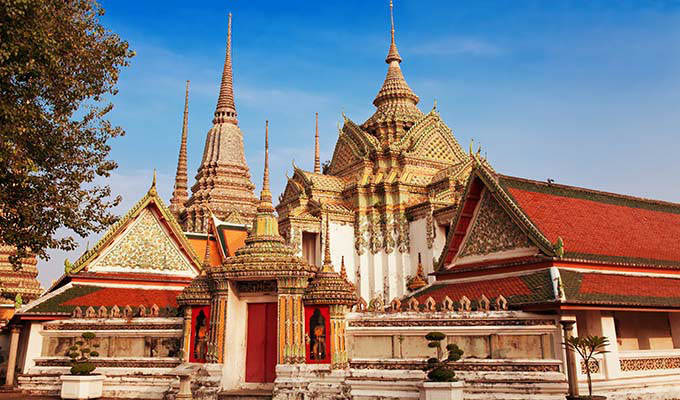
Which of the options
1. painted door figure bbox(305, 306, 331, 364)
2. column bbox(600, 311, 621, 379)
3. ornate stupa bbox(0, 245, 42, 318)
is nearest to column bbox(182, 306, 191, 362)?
painted door figure bbox(305, 306, 331, 364)

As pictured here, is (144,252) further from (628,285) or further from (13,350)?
(628,285)

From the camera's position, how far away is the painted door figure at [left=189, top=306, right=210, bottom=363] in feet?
42.3

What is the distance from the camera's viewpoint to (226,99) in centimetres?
4534

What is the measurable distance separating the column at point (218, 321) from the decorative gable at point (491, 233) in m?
6.72

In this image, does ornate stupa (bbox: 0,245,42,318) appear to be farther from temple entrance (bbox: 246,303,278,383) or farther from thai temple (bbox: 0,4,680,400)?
temple entrance (bbox: 246,303,278,383)

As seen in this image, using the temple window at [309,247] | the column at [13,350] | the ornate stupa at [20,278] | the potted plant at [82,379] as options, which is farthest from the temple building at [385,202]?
the potted plant at [82,379]

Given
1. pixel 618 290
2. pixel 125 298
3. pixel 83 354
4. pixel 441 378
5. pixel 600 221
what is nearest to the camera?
pixel 441 378

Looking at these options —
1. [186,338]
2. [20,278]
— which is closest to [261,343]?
[186,338]

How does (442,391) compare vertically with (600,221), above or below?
below

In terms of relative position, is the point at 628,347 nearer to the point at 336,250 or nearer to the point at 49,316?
the point at 49,316

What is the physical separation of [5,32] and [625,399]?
1456 centimetres

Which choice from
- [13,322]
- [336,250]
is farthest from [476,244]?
[336,250]

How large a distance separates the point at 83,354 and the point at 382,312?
7.31 m

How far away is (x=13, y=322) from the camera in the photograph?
1523 centimetres
